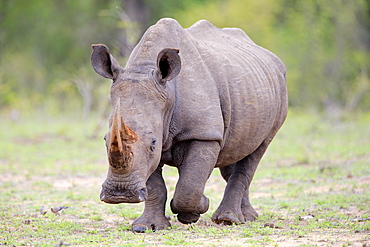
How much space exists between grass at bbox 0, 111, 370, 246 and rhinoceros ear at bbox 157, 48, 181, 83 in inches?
53.7

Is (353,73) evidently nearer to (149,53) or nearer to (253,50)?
(253,50)

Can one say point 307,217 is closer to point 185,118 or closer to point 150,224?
point 150,224

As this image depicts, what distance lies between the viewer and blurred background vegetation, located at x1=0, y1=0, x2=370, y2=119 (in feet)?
72.1

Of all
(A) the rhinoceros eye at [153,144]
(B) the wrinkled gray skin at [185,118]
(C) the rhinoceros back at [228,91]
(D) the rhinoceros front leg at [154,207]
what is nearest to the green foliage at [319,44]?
(C) the rhinoceros back at [228,91]

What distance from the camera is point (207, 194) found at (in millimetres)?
8836

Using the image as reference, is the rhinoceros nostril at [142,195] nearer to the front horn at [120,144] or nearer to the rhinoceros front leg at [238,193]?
the front horn at [120,144]

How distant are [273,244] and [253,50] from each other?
9.64ft

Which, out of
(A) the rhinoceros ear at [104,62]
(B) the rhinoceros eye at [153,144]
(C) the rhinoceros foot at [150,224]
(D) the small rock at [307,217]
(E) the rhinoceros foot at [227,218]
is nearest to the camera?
(B) the rhinoceros eye at [153,144]

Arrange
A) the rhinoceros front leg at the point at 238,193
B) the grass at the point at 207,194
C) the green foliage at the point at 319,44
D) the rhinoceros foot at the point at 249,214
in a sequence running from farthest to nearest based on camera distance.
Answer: the green foliage at the point at 319,44, the rhinoceros foot at the point at 249,214, the rhinoceros front leg at the point at 238,193, the grass at the point at 207,194

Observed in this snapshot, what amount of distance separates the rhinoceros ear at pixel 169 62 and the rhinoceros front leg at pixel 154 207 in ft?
3.20

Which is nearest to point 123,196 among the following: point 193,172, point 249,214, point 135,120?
point 135,120

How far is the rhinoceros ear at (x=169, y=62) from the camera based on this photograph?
18.0 ft

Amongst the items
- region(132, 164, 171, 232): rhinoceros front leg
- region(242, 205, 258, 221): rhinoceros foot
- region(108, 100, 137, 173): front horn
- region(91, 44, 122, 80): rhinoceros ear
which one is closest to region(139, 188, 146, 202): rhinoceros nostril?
region(108, 100, 137, 173): front horn

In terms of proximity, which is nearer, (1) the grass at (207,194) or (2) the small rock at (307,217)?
(1) the grass at (207,194)
